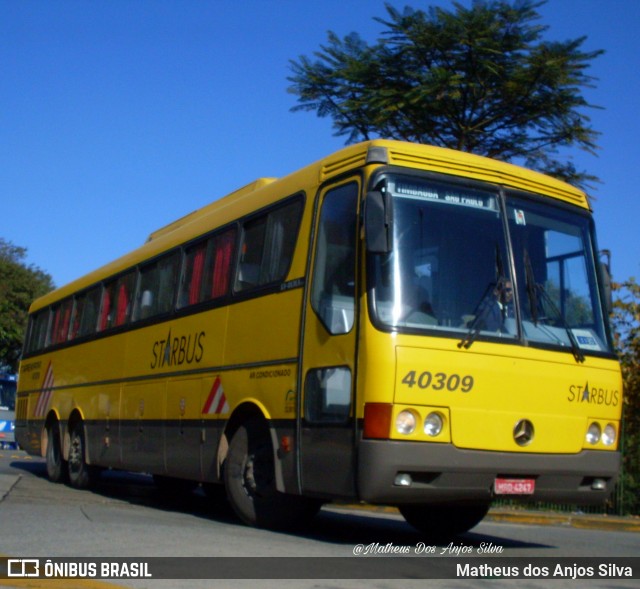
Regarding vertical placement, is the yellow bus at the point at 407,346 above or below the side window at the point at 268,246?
below

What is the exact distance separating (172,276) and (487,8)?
1013 cm

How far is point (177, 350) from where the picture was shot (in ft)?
39.7

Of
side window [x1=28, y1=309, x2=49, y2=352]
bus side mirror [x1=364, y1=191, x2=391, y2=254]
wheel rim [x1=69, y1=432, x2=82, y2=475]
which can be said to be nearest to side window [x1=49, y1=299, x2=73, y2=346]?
side window [x1=28, y1=309, x2=49, y2=352]

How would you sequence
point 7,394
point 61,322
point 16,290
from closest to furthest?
point 61,322
point 7,394
point 16,290

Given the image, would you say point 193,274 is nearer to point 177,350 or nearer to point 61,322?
point 177,350

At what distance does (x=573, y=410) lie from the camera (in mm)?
8852

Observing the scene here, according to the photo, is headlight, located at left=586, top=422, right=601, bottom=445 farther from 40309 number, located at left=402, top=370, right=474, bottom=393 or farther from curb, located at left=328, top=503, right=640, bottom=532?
curb, located at left=328, top=503, right=640, bottom=532

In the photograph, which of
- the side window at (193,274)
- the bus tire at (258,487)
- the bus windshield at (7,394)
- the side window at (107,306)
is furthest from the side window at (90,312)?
the bus windshield at (7,394)

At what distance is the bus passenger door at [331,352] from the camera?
27.3 feet

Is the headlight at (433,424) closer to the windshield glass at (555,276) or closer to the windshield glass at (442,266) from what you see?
the windshield glass at (442,266)

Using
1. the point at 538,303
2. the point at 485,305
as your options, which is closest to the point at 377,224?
the point at 485,305

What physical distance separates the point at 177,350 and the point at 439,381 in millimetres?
4777

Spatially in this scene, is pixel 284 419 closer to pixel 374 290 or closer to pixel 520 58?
pixel 374 290

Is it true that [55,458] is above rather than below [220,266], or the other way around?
below
